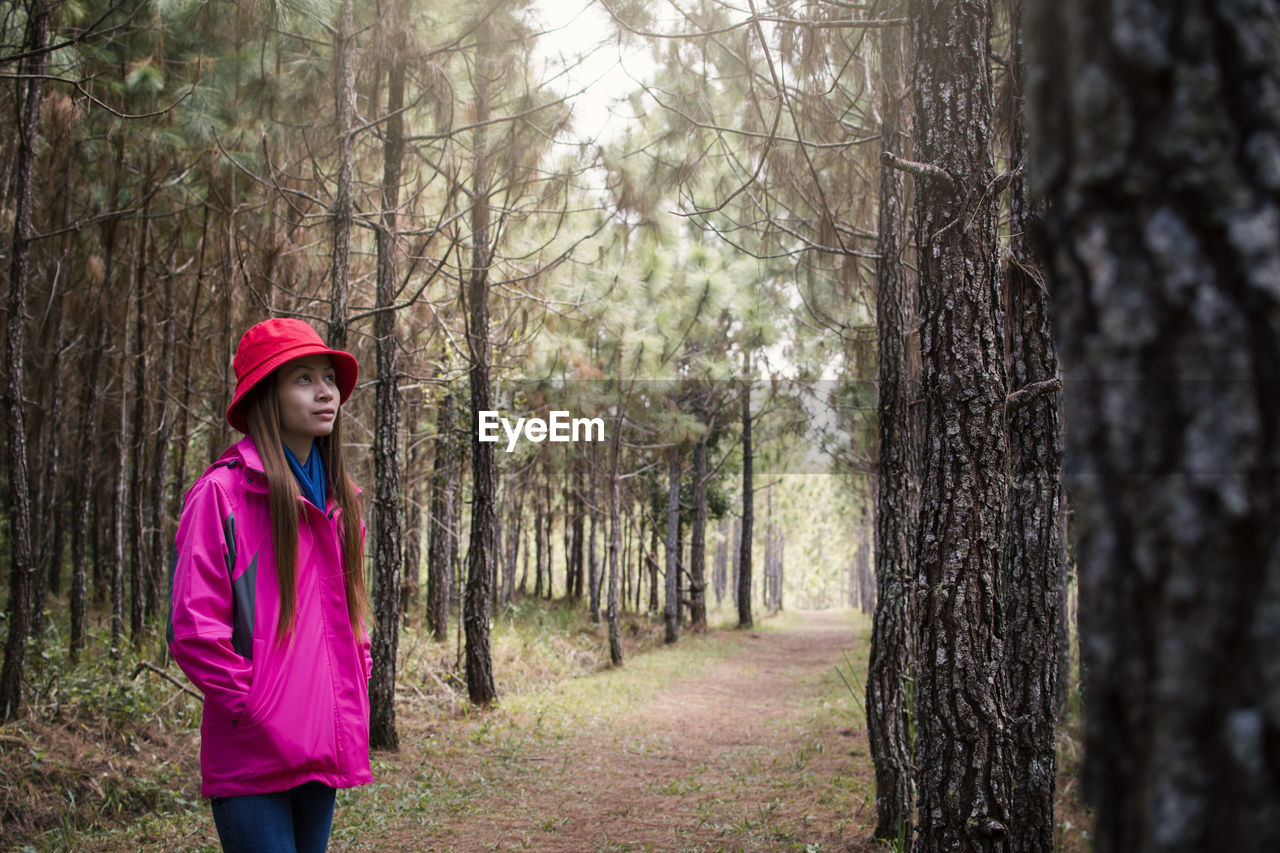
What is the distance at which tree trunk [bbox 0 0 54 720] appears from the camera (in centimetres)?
527

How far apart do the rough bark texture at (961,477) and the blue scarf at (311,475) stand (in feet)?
6.00

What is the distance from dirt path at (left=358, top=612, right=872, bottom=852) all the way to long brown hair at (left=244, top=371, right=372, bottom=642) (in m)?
2.97

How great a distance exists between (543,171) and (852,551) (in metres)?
43.3

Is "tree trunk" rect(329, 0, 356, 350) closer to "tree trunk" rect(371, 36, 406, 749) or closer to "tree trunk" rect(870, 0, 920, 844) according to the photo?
"tree trunk" rect(371, 36, 406, 749)

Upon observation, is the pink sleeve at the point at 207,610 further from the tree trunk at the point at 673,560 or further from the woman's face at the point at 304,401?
the tree trunk at the point at 673,560

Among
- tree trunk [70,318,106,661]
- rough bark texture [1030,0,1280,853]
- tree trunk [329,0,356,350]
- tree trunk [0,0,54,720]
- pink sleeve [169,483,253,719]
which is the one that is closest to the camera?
rough bark texture [1030,0,1280,853]

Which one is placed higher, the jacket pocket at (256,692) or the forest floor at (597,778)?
the jacket pocket at (256,692)

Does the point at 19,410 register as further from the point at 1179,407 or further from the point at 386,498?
the point at 1179,407

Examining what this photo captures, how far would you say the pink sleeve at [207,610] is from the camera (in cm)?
179

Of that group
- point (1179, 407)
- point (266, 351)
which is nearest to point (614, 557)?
point (266, 351)

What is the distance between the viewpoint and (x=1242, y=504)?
23.9 inches

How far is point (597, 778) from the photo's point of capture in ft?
21.1

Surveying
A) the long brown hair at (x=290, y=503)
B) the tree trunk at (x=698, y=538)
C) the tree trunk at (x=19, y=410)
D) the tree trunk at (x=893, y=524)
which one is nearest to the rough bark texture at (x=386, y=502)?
the tree trunk at (x=19, y=410)

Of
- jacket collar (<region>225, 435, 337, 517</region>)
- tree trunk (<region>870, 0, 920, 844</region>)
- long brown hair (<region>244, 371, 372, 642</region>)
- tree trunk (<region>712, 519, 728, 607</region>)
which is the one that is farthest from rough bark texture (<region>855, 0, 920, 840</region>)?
tree trunk (<region>712, 519, 728, 607</region>)
